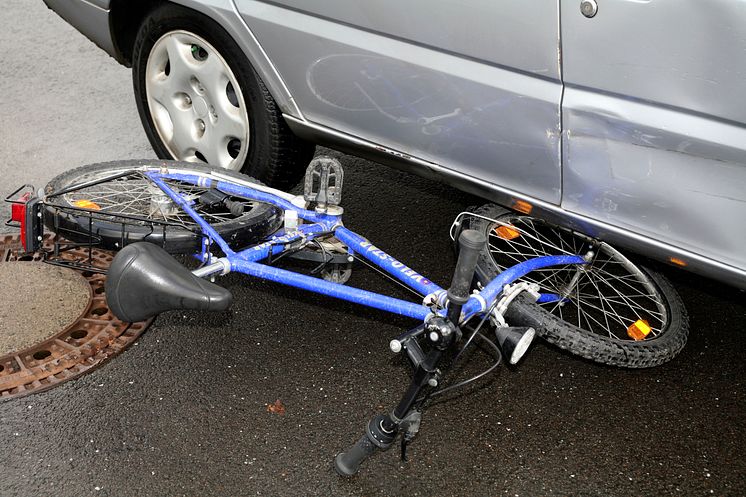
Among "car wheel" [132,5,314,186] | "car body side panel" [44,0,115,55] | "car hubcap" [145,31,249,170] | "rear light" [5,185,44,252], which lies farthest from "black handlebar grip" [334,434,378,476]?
"car body side panel" [44,0,115,55]

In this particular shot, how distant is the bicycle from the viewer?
226 cm

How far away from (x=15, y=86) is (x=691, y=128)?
4237 millimetres

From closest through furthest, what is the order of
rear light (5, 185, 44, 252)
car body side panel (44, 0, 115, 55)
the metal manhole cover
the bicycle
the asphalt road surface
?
the bicycle
the asphalt road surface
the metal manhole cover
rear light (5, 185, 44, 252)
car body side panel (44, 0, 115, 55)

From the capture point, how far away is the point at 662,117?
2420 millimetres

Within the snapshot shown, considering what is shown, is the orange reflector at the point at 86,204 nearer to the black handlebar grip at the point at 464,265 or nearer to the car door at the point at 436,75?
the car door at the point at 436,75

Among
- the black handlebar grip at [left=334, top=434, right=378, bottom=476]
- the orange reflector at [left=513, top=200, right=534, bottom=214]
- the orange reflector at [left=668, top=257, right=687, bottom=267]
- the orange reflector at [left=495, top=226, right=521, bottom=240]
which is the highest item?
the orange reflector at [left=513, top=200, right=534, bottom=214]

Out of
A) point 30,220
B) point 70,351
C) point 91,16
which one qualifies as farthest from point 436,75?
point 91,16

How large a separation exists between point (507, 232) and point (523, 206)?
0.38 metres

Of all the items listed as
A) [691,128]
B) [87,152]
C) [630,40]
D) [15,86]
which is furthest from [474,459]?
[15,86]

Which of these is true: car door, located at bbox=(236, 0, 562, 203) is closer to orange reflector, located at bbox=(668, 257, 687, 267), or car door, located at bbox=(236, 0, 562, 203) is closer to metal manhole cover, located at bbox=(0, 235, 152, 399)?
orange reflector, located at bbox=(668, 257, 687, 267)

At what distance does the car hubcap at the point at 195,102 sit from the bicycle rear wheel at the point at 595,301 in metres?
1.20

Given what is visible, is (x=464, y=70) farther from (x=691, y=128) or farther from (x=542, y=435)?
(x=542, y=435)

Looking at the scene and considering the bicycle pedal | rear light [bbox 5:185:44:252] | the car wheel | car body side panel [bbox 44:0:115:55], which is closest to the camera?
rear light [bbox 5:185:44:252]

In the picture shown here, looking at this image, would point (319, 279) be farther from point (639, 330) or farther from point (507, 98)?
point (639, 330)
